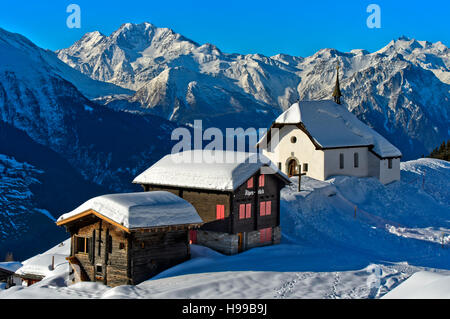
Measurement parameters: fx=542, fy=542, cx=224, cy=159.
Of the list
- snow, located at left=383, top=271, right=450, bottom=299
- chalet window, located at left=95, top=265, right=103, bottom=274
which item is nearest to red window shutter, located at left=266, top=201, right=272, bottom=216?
chalet window, located at left=95, top=265, right=103, bottom=274

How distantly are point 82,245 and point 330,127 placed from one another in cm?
3198

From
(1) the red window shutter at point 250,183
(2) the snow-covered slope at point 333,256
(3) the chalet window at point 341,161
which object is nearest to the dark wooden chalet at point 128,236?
(2) the snow-covered slope at point 333,256

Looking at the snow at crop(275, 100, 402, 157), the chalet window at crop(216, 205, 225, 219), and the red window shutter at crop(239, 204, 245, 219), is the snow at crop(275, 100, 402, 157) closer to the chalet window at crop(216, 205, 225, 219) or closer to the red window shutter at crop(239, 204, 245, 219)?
the red window shutter at crop(239, 204, 245, 219)

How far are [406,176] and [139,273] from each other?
40.4 metres

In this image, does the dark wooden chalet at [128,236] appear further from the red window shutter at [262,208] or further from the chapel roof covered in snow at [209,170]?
the red window shutter at [262,208]

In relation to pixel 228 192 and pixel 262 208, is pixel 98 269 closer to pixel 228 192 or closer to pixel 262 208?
pixel 228 192

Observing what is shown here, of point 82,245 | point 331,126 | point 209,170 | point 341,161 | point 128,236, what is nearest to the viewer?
point 128,236

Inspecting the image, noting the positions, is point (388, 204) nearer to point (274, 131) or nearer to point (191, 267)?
point (274, 131)

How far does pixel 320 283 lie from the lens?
29.1m

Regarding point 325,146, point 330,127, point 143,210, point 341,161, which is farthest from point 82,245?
point 330,127

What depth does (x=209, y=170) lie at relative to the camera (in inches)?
1495

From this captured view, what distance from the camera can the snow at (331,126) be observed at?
181 feet

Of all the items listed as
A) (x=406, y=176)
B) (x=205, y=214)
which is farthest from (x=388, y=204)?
(x=205, y=214)
